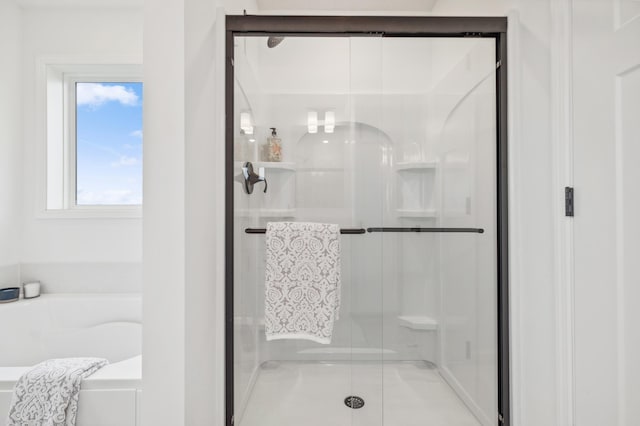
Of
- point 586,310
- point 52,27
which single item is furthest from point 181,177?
point 52,27

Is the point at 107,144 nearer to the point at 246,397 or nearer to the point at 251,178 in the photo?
the point at 251,178

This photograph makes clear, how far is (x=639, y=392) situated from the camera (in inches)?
40.4

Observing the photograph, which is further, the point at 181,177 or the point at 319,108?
the point at 319,108

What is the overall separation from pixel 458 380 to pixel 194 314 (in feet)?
4.35

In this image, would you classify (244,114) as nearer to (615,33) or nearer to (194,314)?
(194,314)

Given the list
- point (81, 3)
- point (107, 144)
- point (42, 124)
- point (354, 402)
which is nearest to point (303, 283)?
point (354, 402)

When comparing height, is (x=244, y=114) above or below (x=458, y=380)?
above

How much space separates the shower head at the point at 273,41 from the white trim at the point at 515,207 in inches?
41.2

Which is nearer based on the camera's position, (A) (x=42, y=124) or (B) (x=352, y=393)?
(B) (x=352, y=393)

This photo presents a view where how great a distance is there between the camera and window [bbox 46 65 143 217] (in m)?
2.30

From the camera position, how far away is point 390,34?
1.52m

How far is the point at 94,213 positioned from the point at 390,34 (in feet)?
7.02

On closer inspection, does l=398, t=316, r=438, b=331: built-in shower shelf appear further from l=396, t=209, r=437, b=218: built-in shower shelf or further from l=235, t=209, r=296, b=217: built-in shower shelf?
l=235, t=209, r=296, b=217: built-in shower shelf

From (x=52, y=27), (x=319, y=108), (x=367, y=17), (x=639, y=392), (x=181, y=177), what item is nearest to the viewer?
(x=639, y=392)
